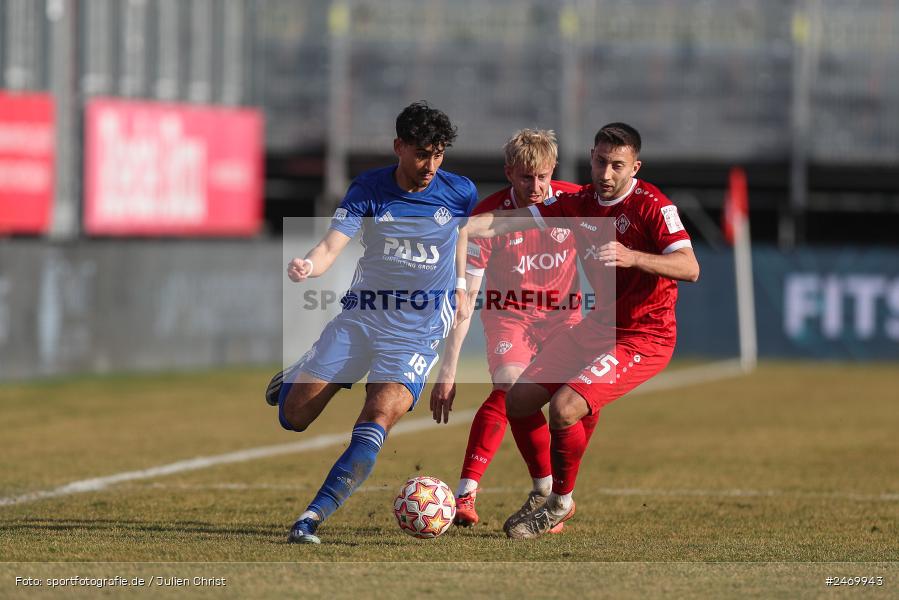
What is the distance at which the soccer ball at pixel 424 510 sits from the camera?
25.9 ft

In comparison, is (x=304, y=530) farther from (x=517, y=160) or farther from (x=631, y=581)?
(x=517, y=160)

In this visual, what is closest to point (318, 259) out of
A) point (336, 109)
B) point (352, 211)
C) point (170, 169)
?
point (352, 211)

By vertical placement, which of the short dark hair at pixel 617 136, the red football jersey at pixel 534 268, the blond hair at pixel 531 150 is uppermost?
the short dark hair at pixel 617 136

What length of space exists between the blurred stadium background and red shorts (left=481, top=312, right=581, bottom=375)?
0.99 m

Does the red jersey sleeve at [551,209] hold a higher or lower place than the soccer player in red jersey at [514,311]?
higher

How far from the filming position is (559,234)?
8836 millimetres

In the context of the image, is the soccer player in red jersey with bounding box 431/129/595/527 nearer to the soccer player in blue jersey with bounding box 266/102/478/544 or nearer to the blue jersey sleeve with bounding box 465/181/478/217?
the blue jersey sleeve with bounding box 465/181/478/217

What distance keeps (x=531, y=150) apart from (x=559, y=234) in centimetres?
75

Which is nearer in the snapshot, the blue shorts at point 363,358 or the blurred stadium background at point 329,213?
the blue shorts at point 363,358

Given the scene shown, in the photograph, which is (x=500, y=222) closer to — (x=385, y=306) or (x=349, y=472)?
(x=385, y=306)

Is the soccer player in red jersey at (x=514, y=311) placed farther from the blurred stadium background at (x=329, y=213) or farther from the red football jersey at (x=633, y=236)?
the blurred stadium background at (x=329, y=213)

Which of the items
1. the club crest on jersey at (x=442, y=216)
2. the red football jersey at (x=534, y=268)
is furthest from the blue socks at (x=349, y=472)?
the red football jersey at (x=534, y=268)

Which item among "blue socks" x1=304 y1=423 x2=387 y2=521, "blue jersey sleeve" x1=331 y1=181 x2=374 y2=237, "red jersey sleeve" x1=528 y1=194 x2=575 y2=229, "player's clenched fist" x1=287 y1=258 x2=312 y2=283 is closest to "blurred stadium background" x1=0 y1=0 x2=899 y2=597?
"blue socks" x1=304 y1=423 x2=387 y2=521

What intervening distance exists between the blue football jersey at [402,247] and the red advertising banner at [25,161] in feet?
50.7
